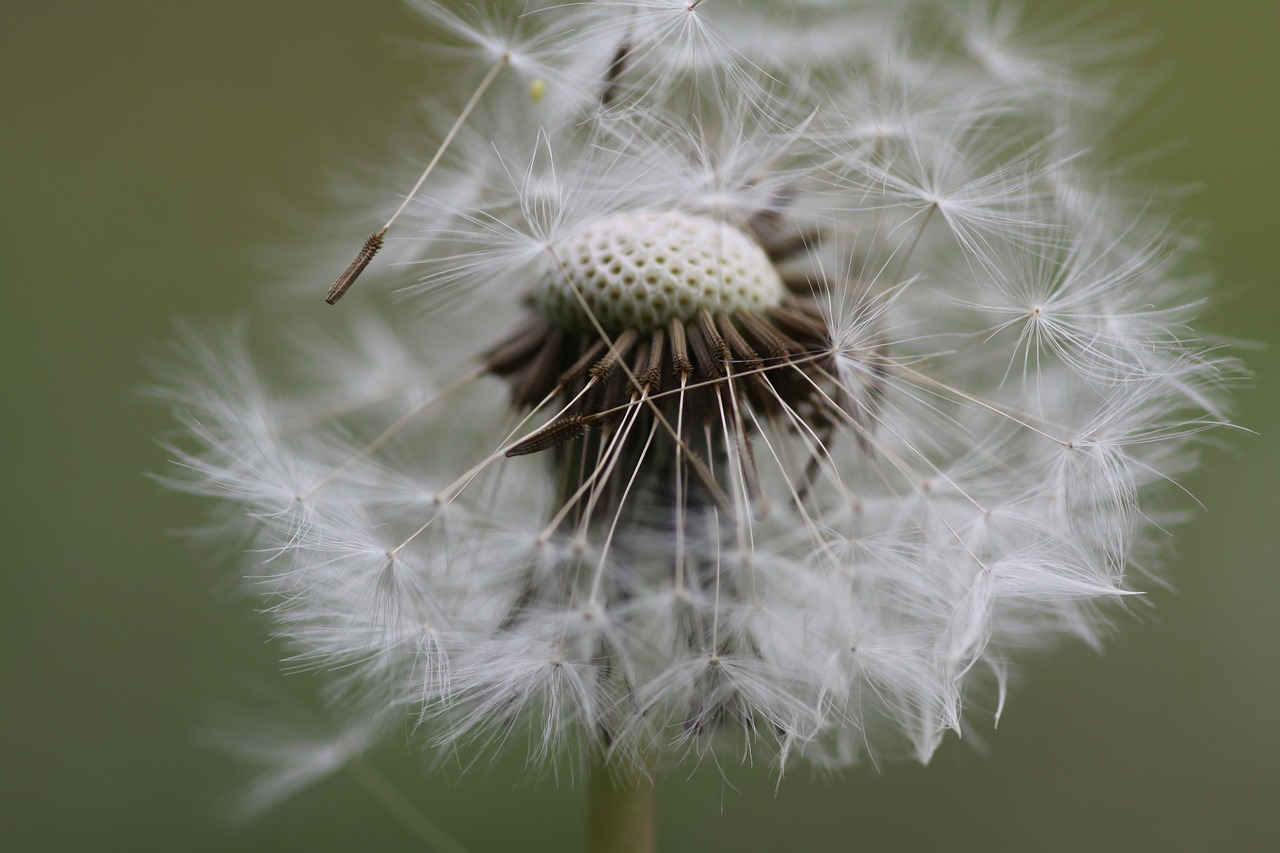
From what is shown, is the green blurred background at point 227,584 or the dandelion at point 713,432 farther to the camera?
the green blurred background at point 227,584

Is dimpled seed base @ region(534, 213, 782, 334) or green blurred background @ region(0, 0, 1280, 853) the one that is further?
green blurred background @ region(0, 0, 1280, 853)

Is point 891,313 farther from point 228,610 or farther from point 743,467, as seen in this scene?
point 228,610

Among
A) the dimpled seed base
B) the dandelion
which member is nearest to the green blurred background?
the dandelion

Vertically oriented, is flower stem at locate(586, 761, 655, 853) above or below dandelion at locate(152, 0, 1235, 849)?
below

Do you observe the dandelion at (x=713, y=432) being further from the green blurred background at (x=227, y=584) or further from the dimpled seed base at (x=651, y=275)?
the green blurred background at (x=227, y=584)

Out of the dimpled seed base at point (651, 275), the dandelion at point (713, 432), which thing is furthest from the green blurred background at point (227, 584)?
the dimpled seed base at point (651, 275)

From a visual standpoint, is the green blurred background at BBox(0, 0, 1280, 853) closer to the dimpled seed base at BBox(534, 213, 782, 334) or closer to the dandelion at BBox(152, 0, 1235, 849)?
the dandelion at BBox(152, 0, 1235, 849)

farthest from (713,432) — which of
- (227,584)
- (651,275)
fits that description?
(227,584)
